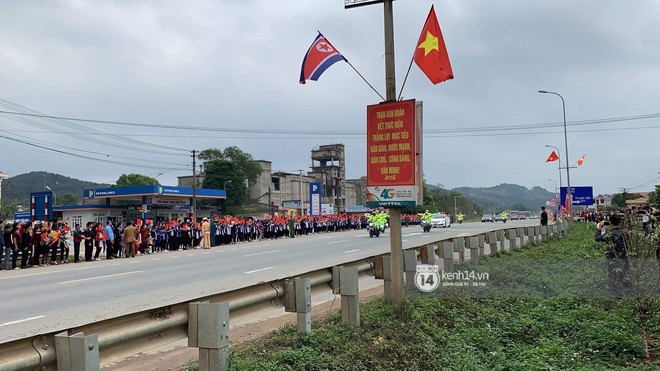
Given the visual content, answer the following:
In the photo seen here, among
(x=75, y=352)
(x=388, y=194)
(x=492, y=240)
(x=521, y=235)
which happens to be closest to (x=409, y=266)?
(x=388, y=194)

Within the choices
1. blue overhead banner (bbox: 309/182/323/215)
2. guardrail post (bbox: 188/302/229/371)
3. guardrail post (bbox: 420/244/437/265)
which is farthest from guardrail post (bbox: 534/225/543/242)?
blue overhead banner (bbox: 309/182/323/215)

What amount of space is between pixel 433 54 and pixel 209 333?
5.94 meters

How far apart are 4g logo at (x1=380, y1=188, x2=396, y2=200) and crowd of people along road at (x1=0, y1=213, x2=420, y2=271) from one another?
1561cm

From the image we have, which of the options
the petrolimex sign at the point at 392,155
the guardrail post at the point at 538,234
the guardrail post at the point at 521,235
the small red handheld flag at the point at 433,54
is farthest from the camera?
the guardrail post at the point at 538,234

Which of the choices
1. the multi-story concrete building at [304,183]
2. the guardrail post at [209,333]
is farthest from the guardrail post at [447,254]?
the multi-story concrete building at [304,183]

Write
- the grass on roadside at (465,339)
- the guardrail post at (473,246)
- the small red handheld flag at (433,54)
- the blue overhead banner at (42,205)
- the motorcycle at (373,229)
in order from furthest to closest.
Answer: the motorcycle at (373,229) → the blue overhead banner at (42,205) → the guardrail post at (473,246) → the small red handheld flag at (433,54) → the grass on roadside at (465,339)

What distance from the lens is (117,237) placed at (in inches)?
953

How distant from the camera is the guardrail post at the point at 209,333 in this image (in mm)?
4469

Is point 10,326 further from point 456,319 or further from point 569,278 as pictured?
point 569,278

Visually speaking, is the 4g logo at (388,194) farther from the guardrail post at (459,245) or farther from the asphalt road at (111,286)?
the guardrail post at (459,245)

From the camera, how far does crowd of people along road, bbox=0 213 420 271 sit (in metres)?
19.4

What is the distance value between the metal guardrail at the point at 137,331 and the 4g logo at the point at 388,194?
271cm

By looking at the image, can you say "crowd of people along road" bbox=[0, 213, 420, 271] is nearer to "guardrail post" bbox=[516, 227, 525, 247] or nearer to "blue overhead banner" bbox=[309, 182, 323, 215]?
"guardrail post" bbox=[516, 227, 525, 247]

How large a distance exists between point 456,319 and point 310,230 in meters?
40.4
